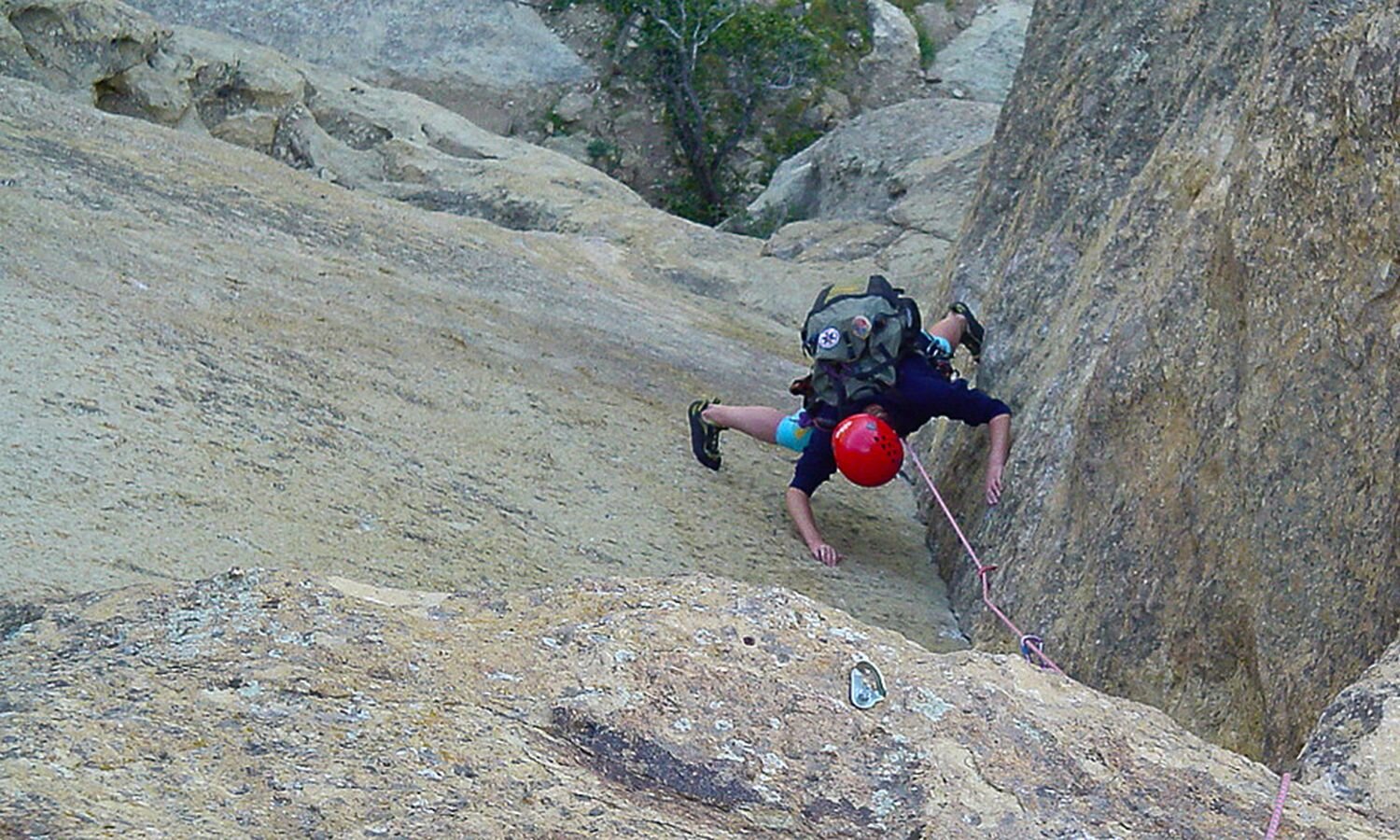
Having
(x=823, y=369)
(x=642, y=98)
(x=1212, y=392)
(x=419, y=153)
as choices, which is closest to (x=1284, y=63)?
(x=1212, y=392)

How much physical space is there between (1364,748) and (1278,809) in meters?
0.36

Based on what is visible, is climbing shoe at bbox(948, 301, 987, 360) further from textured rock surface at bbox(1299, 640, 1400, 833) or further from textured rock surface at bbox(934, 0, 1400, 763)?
textured rock surface at bbox(1299, 640, 1400, 833)

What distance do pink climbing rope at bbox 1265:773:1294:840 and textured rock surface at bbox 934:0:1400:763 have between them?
0.82 metres

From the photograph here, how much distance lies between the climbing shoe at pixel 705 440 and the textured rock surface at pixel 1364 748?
355cm

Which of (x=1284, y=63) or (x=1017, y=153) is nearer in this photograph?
(x=1284, y=63)

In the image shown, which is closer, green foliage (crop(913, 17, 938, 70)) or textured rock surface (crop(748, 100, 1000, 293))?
textured rock surface (crop(748, 100, 1000, 293))

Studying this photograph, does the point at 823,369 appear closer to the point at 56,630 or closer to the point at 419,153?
the point at 56,630

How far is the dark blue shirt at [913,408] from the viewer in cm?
549

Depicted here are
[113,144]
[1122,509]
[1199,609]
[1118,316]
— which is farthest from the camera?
[113,144]

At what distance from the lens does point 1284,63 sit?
402cm

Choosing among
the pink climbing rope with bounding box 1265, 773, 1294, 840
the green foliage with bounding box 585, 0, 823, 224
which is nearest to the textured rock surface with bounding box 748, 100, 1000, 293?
the green foliage with bounding box 585, 0, 823, 224

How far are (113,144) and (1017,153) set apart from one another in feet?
14.2

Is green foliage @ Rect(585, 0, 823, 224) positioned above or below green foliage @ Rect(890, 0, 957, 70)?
below

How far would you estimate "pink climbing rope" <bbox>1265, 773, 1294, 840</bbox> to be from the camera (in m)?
2.29
